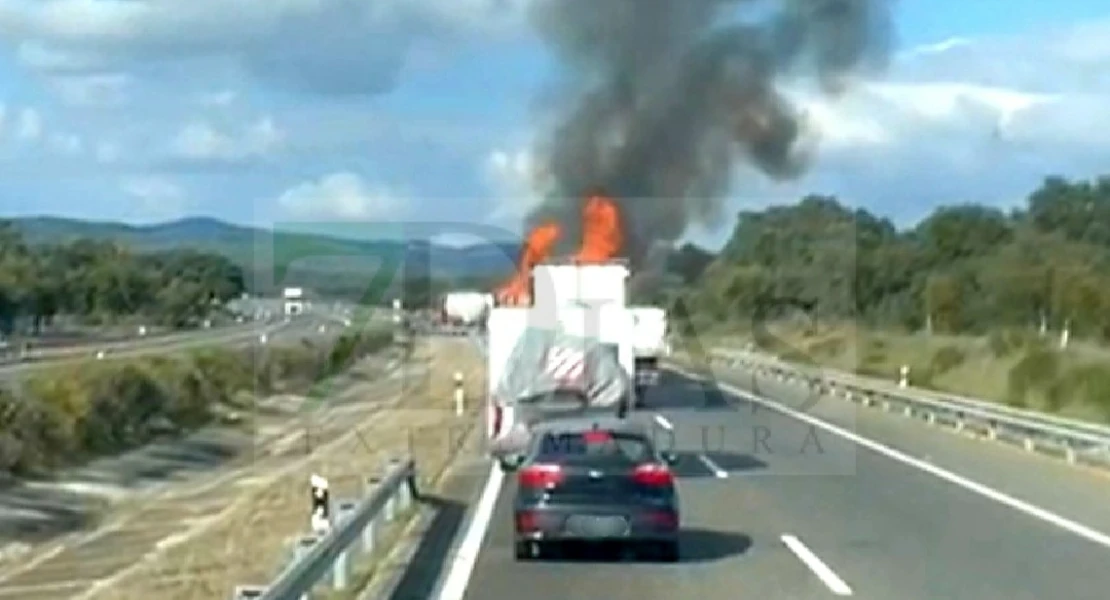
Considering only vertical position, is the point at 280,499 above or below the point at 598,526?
below

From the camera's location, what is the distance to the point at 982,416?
Answer: 41.3 m

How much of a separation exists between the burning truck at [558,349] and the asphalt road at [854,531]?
219 centimetres

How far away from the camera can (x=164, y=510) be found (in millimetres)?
39375

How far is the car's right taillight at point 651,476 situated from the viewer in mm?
19203

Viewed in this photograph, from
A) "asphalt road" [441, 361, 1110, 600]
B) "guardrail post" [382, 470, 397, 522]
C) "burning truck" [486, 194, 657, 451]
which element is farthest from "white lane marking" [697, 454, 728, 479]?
"guardrail post" [382, 470, 397, 522]

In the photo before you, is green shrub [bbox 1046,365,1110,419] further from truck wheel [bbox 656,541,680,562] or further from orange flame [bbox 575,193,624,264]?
truck wheel [bbox 656,541,680,562]

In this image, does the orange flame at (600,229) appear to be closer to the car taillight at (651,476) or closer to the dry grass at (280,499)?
the dry grass at (280,499)

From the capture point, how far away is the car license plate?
62.3ft

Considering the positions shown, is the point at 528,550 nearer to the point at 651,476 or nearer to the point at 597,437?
the point at 597,437

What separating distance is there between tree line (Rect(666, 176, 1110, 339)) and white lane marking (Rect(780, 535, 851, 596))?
136 ft

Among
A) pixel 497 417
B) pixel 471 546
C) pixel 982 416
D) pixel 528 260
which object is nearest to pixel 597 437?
pixel 471 546

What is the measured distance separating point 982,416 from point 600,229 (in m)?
10.4

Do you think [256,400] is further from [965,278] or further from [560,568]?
[560,568]

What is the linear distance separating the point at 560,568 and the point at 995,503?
30.6 ft
